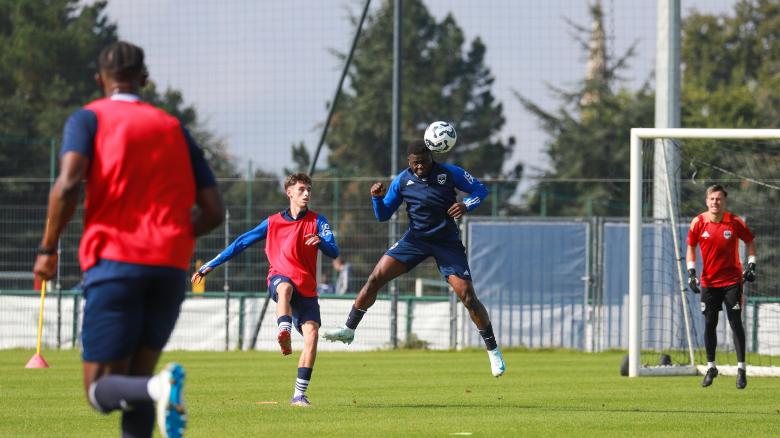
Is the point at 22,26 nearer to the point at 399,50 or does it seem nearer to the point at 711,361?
the point at 399,50

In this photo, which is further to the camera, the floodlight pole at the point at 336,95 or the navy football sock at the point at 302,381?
the floodlight pole at the point at 336,95

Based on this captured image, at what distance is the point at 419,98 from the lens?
5912 centimetres

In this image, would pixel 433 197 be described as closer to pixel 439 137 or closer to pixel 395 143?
pixel 439 137

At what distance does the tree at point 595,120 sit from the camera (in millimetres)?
53562

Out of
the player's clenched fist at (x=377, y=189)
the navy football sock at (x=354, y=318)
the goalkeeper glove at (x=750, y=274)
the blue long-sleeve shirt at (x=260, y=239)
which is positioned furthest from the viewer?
the goalkeeper glove at (x=750, y=274)

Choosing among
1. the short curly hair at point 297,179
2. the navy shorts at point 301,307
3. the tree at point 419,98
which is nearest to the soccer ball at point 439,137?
the short curly hair at point 297,179

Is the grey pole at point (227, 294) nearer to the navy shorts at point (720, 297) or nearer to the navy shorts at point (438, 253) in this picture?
the navy shorts at point (720, 297)

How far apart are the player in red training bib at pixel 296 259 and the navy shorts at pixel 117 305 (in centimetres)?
545

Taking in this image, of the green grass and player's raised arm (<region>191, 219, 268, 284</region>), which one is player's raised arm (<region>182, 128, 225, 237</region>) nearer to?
the green grass

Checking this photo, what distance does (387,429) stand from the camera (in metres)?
9.46

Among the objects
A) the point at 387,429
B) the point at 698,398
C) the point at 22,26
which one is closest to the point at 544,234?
the point at 698,398

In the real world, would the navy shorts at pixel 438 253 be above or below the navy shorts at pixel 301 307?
above

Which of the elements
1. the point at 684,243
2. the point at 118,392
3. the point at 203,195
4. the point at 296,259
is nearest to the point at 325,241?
the point at 296,259

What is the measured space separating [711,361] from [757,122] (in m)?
43.6
